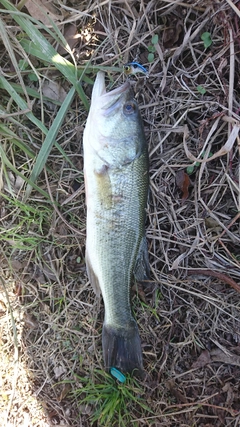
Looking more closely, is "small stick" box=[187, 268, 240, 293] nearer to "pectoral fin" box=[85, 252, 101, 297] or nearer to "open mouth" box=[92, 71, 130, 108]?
"pectoral fin" box=[85, 252, 101, 297]

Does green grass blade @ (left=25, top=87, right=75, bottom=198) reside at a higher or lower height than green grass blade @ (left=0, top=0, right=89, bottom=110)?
lower

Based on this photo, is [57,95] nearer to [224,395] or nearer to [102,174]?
[102,174]

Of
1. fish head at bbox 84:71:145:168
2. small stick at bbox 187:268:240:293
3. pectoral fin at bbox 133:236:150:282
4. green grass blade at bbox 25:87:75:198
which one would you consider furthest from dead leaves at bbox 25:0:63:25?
small stick at bbox 187:268:240:293

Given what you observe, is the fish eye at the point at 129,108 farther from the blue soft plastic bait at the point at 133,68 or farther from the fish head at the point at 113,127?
the blue soft plastic bait at the point at 133,68

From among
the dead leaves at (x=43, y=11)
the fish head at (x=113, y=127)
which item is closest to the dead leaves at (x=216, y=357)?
the fish head at (x=113, y=127)

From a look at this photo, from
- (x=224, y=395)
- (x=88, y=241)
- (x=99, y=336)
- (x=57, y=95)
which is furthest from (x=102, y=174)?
(x=224, y=395)

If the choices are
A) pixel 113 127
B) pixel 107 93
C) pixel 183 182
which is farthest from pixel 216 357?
pixel 107 93
